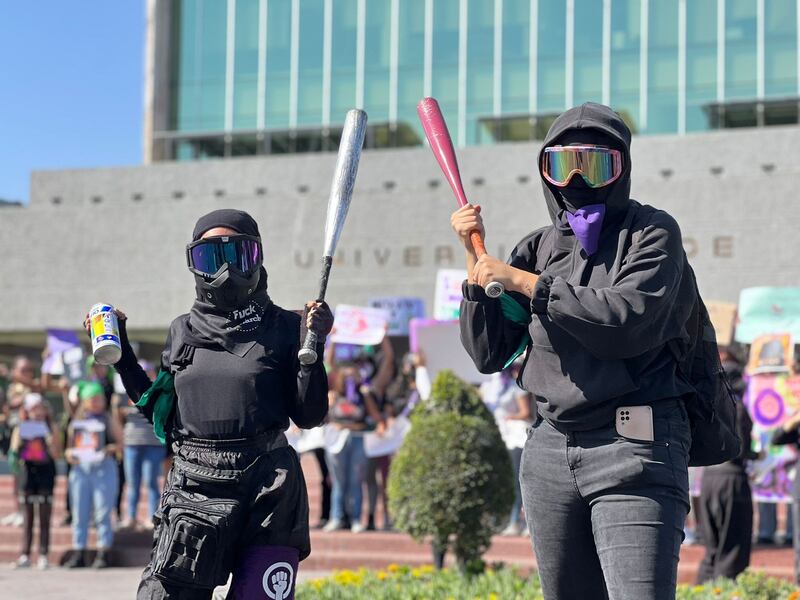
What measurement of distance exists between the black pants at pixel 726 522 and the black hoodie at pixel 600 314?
5958 mm

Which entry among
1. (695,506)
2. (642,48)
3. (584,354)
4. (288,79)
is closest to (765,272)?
(642,48)

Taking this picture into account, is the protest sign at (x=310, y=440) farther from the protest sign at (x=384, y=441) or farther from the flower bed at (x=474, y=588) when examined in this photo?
the flower bed at (x=474, y=588)

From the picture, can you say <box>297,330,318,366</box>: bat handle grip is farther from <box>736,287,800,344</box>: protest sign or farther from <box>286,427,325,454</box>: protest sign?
<box>736,287,800,344</box>: protest sign

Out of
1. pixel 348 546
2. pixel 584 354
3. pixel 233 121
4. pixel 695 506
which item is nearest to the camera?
pixel 584 354

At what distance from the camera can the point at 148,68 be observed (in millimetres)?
32938

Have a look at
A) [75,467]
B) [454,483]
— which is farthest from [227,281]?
[75,467]

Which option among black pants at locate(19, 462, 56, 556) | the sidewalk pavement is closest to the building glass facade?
black pants at locate(19, 462, 56, 556)

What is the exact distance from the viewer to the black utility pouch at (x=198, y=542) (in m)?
4.04

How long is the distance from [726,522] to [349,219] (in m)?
17.8

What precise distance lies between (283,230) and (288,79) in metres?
7.38

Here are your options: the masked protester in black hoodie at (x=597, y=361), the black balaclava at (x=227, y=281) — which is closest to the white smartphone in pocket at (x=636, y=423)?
the masked protester in black hoodie at (x=597, y=361)

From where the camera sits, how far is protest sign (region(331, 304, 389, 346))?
14.8 meters

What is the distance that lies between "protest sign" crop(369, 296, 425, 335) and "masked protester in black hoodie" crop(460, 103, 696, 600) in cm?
1556

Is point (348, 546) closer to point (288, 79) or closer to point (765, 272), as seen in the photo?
point (765, 272)
